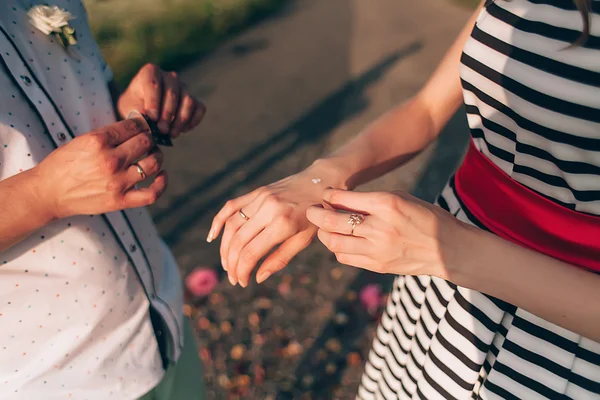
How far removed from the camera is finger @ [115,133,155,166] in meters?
1.31

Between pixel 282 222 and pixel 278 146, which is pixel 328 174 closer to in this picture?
pixel 282 222

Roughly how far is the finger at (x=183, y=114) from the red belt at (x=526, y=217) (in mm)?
905

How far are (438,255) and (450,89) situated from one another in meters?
0.65

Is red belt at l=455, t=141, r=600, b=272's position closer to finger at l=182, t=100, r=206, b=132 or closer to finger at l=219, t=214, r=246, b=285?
finger at l=219, t=214, r=246, b=285

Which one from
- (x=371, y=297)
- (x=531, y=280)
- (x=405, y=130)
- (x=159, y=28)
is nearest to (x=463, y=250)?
(x=531, y=280)

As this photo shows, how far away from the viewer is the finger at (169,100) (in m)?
1.62

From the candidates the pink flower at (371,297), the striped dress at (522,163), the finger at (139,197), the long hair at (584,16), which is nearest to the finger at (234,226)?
the finger at (139,197)

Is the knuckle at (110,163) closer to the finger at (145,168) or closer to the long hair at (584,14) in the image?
the finger at (145,168)

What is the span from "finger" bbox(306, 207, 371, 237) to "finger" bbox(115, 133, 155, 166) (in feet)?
1.55

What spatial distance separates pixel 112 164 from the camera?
4.15 ft

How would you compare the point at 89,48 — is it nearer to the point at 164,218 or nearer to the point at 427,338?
the point at 427,338

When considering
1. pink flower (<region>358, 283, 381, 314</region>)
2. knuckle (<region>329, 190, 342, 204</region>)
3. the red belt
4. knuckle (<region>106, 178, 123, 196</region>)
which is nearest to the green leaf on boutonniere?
knuckle (<region>106, 178, 123, 196</region>)

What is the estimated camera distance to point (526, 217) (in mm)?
1391

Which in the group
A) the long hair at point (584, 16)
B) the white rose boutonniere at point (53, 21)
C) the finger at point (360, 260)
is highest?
the long hair at point (584, 16)
